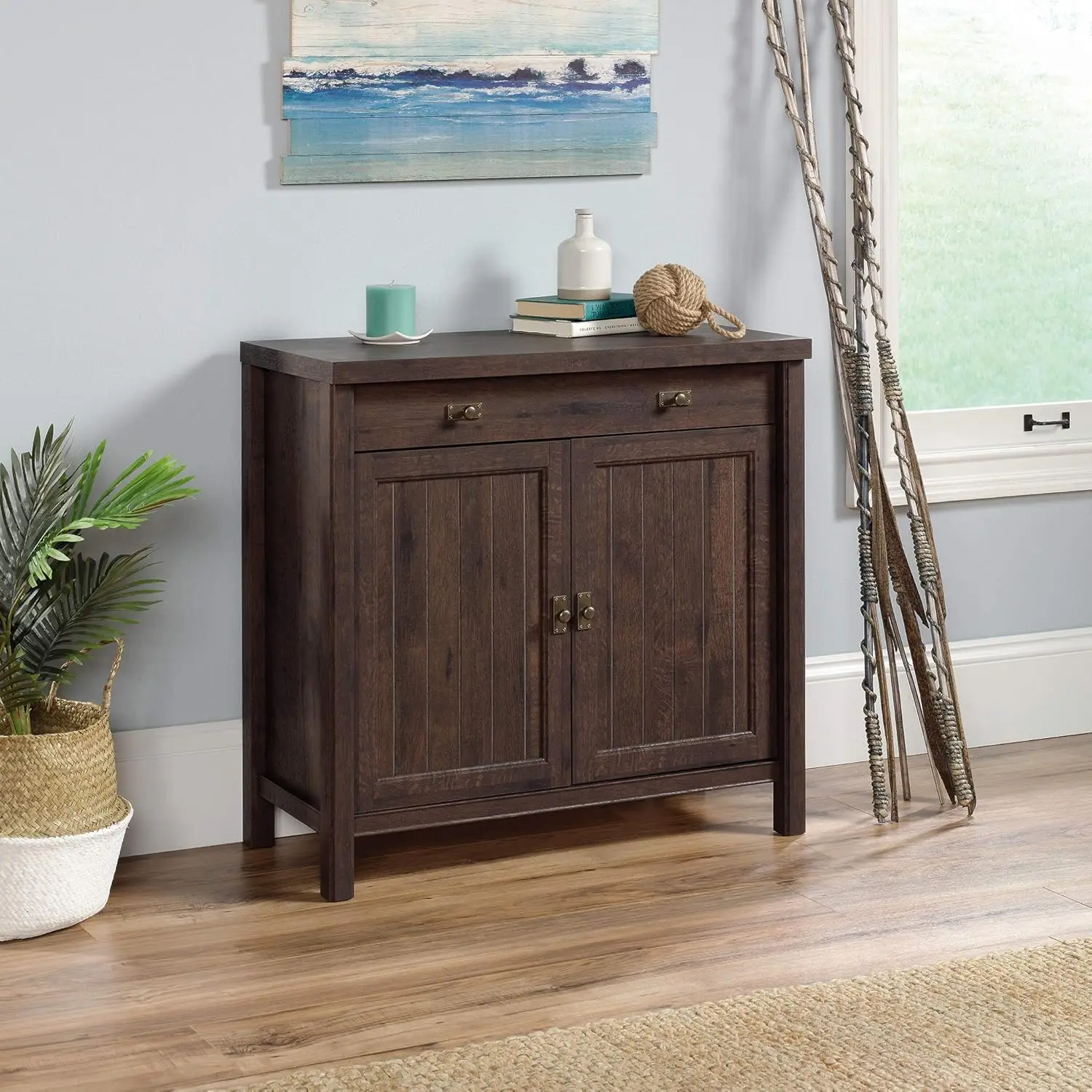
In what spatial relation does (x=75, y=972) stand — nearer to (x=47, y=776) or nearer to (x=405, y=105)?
(x=47, y=776)

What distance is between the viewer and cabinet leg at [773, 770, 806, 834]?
10.9 ft

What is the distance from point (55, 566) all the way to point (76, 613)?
0.10 metres

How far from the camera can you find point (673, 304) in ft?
10.5

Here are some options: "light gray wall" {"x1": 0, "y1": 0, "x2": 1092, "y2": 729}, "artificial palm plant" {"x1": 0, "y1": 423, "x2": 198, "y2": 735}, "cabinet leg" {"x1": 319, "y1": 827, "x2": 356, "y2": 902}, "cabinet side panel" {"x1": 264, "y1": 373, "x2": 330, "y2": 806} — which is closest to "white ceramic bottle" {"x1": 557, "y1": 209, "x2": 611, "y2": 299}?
"light gray wall" {"x1": 0, "y1": 0, "x2": 1092, "y2": 729}

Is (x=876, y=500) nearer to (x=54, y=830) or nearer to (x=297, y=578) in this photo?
(x=297, y=578)

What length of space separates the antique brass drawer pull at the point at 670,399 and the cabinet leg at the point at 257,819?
1.04m

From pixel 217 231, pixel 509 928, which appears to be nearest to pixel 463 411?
pixel 217 231

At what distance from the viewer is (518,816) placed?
3477 millimetres

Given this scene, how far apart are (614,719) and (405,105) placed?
1.21 m

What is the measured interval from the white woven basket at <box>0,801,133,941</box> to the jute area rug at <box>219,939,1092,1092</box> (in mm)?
693

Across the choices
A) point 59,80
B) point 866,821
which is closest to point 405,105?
point 59,80

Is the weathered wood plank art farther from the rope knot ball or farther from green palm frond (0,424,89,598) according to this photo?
green palm frond (0,424,89,598)

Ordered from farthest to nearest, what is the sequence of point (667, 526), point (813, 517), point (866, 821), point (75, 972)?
point (813, 517), point (866, 821), point (667, 526), point (75, 972)

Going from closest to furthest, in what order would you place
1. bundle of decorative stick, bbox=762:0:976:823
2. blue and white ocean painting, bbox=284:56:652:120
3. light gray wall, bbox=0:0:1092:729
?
light gray wall, bbox=0:0:1092:729 < blue and white ocean painting, bbox=284:56:652:120 < bundle of decorative stick, bbox=762:0:976:823
